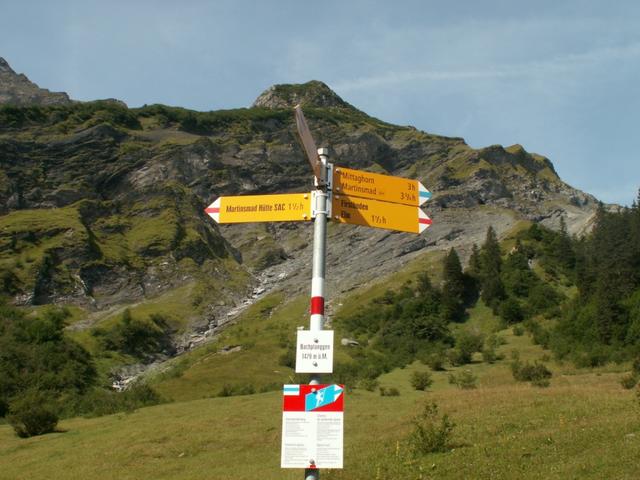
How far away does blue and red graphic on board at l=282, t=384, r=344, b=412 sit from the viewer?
348 inches

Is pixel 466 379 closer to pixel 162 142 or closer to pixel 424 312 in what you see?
pixel 424 312

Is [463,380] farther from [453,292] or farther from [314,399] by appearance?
[314,399]

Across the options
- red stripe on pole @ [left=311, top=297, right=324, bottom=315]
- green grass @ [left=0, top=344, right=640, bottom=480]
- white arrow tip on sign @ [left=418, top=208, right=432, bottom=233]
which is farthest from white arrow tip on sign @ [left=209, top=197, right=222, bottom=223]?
green grass @ [left=0, top=344, right=640, bottom=480]

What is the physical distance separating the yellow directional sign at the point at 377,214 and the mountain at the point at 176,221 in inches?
4159

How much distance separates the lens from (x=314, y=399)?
8898 millimetres

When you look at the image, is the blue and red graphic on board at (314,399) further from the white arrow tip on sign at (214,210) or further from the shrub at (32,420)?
the shrub at (32,420)

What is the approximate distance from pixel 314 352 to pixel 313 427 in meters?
0.92

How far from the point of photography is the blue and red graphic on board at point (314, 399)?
8844 mm

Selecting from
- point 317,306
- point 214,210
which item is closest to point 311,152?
point 214,210

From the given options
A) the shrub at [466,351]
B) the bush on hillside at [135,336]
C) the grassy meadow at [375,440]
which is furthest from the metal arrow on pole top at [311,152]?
the bush on hillside at [135,336]

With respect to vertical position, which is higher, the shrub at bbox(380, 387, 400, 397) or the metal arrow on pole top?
the metal arrow on pole top

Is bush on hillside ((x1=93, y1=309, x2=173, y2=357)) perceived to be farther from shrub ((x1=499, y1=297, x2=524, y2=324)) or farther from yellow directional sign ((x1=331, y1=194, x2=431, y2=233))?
yellow directional sign ((x1=331, y1=194, x2=431, y2=233))

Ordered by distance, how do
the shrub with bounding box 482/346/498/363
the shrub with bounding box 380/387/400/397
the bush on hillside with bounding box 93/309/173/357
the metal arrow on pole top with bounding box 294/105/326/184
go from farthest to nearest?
the bush on hillside with bounding box 93/309/173/357
the shrub with bounding box 482/346/498/363
the shrub with bounding box 380/387/400/397
the metal arrow on pole top with bounding box 294/105/326/184

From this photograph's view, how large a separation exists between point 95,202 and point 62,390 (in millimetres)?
87489
